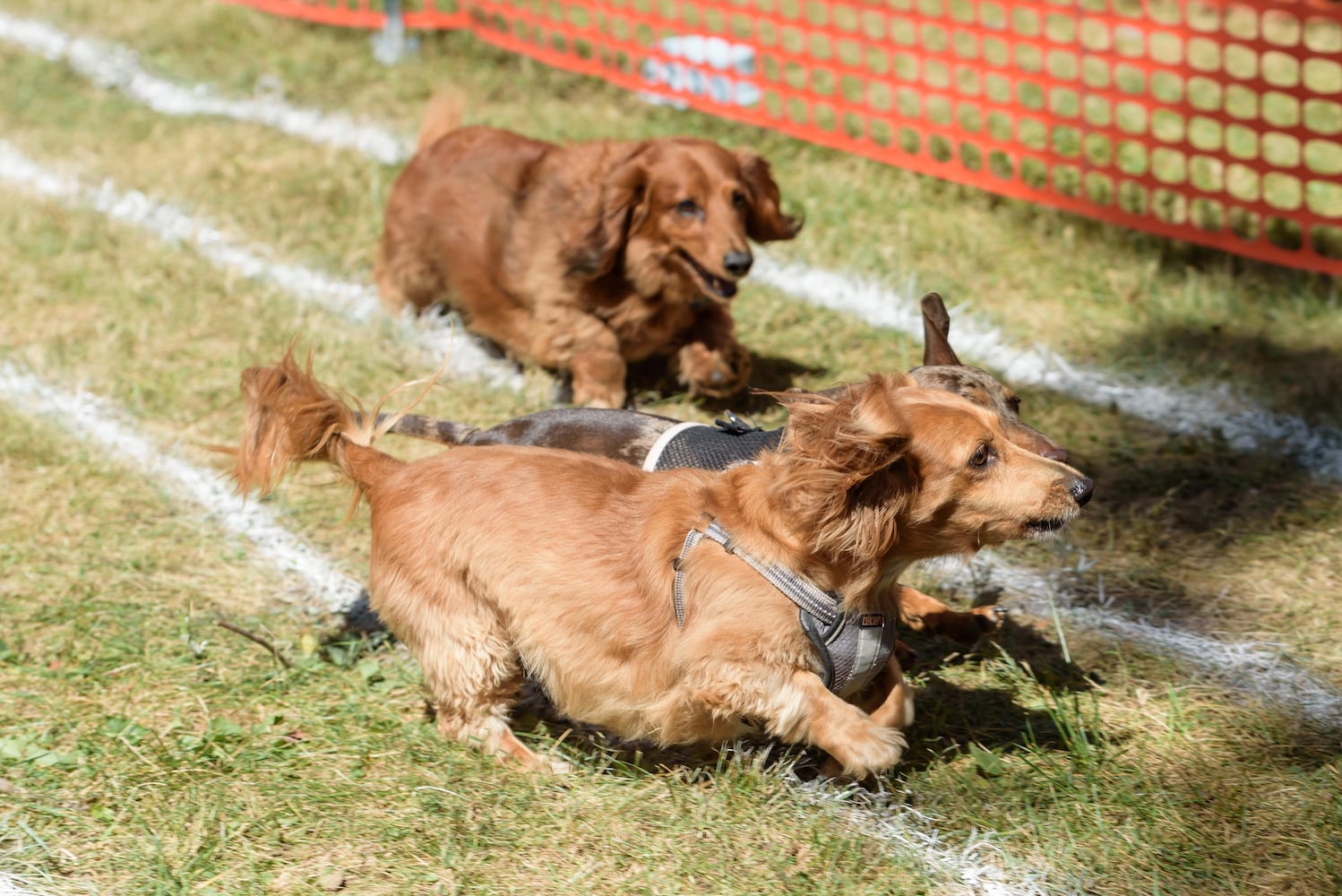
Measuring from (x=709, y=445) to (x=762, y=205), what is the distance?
2.07m

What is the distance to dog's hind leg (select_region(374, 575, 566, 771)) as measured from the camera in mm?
3521

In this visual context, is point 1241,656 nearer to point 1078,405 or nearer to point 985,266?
point 1078,405

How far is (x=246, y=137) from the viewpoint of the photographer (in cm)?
812

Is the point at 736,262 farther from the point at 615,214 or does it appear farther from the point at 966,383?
the point at 966,383

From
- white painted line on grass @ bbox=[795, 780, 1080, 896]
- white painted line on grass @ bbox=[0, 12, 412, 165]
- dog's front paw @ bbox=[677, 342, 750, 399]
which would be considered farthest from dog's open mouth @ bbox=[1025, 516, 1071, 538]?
white painted line on grass @ bbox=[0, 12, 412, 165]

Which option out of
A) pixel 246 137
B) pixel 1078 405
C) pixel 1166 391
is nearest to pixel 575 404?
pixel 1078 405

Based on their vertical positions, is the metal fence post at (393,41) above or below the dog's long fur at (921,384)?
above

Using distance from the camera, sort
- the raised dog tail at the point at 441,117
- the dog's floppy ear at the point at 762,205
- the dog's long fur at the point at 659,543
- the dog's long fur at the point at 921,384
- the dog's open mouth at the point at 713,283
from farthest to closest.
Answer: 1. the raised dog tail at the point at 441,117
2. the dog's floppy ear at the point at 762,205
3. the dog's open mouth at the point at 713,283
4. the dog's long fur at the point at 921,384
5. the dog's long fur at the point at 659,543

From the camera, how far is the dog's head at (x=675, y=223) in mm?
5375

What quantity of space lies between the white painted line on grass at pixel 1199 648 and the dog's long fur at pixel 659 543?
992 mm

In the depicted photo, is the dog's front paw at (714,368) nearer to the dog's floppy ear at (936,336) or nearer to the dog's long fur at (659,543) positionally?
the dog's floppy ear at (936,336)

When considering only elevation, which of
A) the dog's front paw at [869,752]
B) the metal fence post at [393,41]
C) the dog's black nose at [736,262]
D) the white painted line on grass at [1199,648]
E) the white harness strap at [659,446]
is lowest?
the white painted line on grass at [1199,648]

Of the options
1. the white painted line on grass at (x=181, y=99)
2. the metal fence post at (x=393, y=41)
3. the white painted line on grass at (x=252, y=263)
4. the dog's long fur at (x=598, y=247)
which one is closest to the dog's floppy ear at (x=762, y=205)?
the dog's long fur at (x=598, y=247)

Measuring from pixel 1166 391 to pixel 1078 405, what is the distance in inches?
15.6
